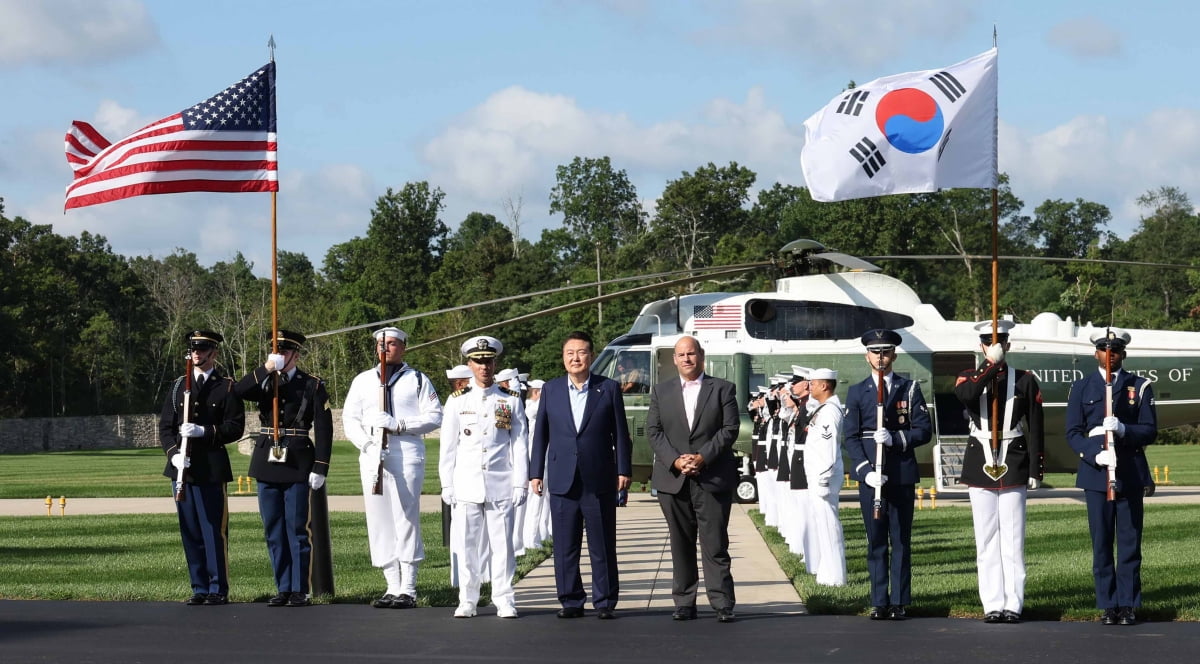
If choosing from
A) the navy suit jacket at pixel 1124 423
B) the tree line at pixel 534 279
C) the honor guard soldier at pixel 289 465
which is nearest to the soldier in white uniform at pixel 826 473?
the navy suit jacket at pixel 1124 423

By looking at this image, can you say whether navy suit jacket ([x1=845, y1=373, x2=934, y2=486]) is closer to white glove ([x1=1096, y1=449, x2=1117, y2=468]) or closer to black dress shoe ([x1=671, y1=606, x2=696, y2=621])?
white glove ([x1=1096, y1=449, x2=1117, y2=468])

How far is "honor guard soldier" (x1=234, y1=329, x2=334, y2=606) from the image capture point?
11.1 m

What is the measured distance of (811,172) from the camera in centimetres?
1164

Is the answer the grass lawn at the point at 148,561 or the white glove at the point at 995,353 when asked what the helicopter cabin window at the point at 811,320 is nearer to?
the grass lawn at the point at 148,561

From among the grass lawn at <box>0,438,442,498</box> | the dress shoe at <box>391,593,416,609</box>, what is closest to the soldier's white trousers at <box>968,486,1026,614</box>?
the dress shoe at <box>391,593,416,609</box>

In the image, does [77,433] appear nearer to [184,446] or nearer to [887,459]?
[184,446]

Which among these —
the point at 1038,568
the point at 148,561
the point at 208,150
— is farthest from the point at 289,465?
the point at 1038,568

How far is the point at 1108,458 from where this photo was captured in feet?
32.3

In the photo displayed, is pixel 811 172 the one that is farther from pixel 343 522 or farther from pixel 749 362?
pixel 749 362

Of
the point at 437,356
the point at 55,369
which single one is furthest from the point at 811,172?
the point at 55,369

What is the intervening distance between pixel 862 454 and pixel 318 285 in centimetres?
9674

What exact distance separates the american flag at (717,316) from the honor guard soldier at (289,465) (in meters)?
13.6

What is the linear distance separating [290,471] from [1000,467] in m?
5.32

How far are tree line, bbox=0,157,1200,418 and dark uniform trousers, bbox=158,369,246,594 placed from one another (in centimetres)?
4833
